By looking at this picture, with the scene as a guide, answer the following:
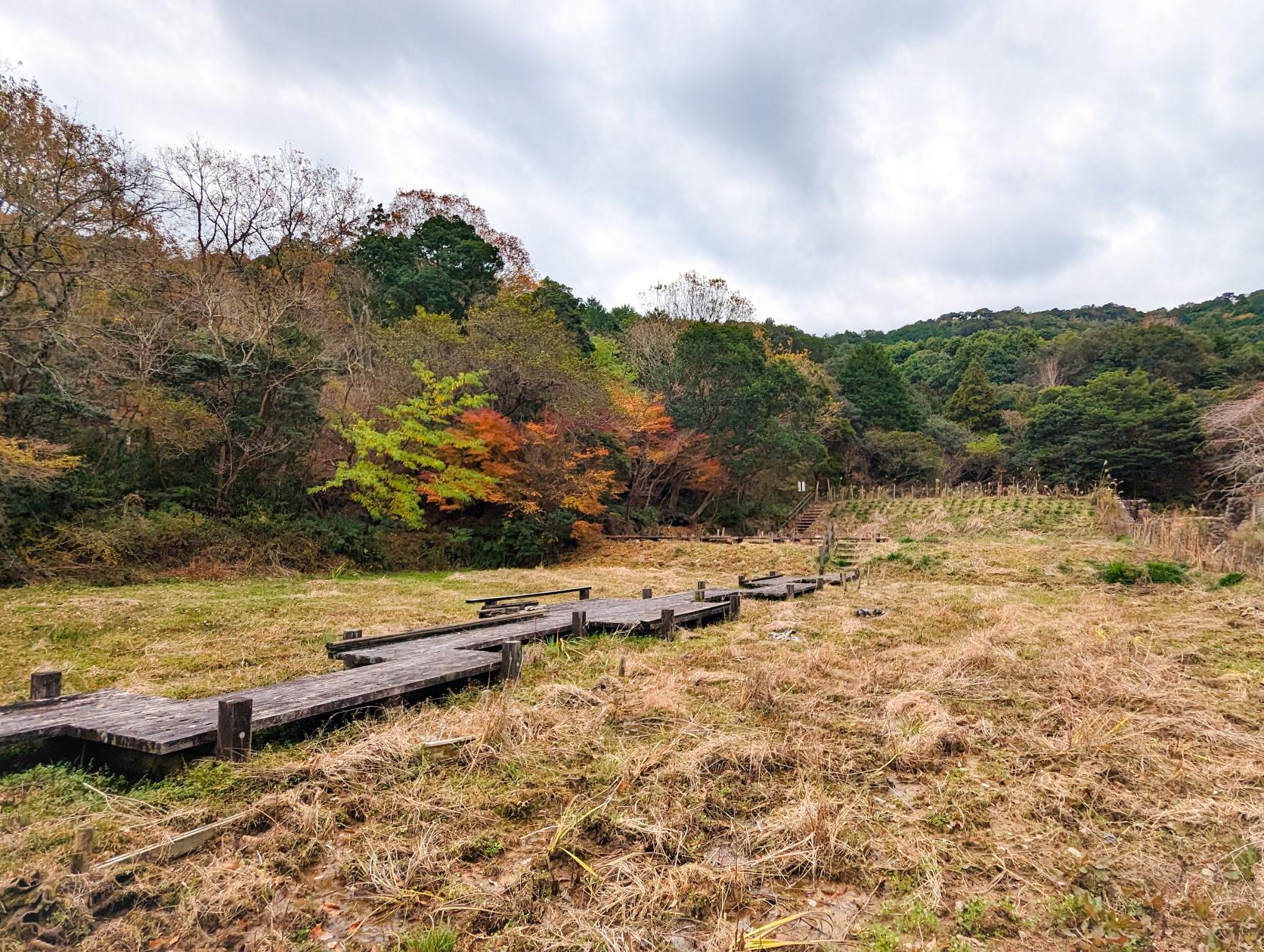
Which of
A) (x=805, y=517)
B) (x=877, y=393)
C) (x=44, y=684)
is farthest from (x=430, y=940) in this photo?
(x=877, y=393)

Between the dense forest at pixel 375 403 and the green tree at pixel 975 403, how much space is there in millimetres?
4285

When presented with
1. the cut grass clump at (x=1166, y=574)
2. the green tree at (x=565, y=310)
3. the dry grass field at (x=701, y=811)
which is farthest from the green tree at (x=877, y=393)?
the dry grass field at (x=701, y=811)

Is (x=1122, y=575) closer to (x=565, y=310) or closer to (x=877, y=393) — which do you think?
(x=565, y=310)

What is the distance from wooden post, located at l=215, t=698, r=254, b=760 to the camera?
3.23 metres

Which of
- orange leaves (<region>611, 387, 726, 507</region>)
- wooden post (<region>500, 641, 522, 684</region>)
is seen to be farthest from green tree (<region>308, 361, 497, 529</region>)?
wooden post (<region>500, 641, 522, 684</region>)

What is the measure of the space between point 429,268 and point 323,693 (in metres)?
22.2

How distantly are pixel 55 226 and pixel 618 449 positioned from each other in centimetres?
1336

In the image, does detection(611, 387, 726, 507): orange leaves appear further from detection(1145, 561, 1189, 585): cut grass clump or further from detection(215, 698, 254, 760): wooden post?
detection(215, 698, 254, 760): wooden post

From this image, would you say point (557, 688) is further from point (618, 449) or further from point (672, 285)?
point (672, 285)

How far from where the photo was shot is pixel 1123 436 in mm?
27250

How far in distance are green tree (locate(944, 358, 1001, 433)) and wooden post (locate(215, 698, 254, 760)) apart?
4039 cm

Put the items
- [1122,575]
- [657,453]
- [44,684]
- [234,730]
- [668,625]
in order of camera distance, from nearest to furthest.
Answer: [234,730], [44,684], [668,625], [1122,575], [657,453]

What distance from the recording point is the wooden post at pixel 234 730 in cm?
323

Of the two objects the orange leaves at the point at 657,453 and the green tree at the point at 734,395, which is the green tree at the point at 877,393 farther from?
the orange leaves at the point at 657,453
